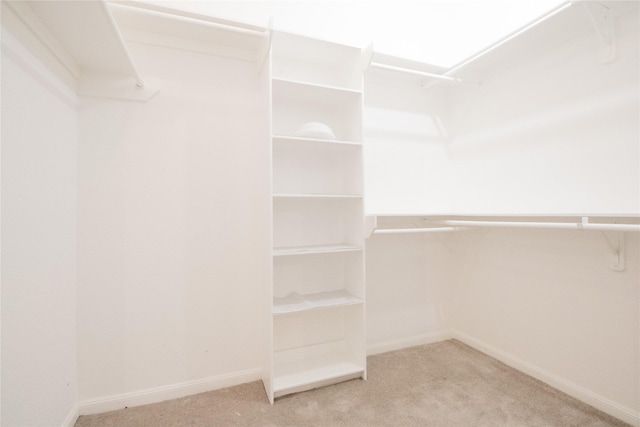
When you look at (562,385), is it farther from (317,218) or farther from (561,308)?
(317,218)

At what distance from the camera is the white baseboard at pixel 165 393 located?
1.58 metres

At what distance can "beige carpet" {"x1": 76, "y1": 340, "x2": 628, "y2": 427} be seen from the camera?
4.94ft

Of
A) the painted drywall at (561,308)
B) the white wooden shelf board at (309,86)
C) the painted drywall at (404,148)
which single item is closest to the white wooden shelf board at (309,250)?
the painted drywall at (404,148)

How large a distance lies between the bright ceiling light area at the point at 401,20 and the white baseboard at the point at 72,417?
2332mm

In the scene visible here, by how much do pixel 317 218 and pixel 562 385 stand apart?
71.2 inches

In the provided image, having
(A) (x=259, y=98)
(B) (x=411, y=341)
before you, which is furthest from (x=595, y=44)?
(B) (x=411, y=341)

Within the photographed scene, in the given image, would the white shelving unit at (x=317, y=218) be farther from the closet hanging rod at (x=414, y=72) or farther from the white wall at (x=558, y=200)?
the white wall at (x=558, y=200)

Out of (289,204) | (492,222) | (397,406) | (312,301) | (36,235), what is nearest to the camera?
(36,235)

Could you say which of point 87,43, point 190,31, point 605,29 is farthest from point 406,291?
point 87,43

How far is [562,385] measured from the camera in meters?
1.72

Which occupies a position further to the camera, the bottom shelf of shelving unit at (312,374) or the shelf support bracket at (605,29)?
the bottom shelf of shelving unit at (312,374)

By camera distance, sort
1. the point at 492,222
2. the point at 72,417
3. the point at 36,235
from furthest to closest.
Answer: the point at 492,222, the point at 72,417, the point at 36,235

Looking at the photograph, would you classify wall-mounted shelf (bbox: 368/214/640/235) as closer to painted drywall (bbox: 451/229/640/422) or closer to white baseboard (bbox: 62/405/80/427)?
painted drywall (bbox: 451/229/640/422)

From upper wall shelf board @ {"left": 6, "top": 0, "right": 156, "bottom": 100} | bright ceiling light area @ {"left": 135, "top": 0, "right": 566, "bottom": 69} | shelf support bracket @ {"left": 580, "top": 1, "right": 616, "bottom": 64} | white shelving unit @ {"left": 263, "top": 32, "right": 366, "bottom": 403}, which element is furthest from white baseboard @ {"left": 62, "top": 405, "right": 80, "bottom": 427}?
shelf support bracket @ {"left": 580, "top": 1, "right": 616, "bottom": 64}
